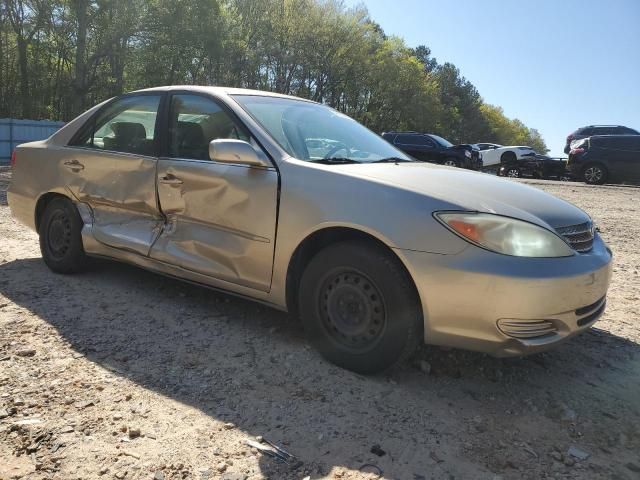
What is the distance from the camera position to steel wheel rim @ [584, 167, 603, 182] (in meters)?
17.4

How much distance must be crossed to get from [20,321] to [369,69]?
148ft

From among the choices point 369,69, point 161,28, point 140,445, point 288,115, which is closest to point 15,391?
point 140,445

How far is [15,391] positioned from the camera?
2.70m

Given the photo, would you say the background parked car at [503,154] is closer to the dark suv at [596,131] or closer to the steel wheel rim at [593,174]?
the dark suv at [596,131]

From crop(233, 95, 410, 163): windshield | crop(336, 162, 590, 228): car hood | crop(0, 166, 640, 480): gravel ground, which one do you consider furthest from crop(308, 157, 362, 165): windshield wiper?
crop(0, 166, 640, 480): gravel ground

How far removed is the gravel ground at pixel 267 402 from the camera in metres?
2.26

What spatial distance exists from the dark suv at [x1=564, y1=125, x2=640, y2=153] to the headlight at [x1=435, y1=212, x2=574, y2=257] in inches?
852

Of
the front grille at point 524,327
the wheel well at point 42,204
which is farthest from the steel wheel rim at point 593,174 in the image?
the wheel well at point 42,204

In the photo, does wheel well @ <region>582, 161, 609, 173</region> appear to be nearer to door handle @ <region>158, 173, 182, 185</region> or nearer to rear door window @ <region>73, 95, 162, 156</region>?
rear door window @ <region>73, 95, 162, 156</region>

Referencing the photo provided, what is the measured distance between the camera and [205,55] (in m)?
27.0

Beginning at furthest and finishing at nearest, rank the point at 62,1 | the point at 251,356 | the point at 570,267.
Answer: the point at 62,1 < the point at 251,356 < the point at 570,267

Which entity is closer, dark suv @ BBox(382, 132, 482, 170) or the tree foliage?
dark suv @ BBox(382, 132, 482, 170)

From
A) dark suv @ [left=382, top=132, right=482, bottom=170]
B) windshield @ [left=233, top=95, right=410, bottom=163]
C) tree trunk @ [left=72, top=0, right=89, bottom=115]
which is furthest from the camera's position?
tree trunk @ [left=72, top=0, right=89, bottom=115]

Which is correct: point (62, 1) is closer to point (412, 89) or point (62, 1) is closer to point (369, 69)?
point (369, 69)
